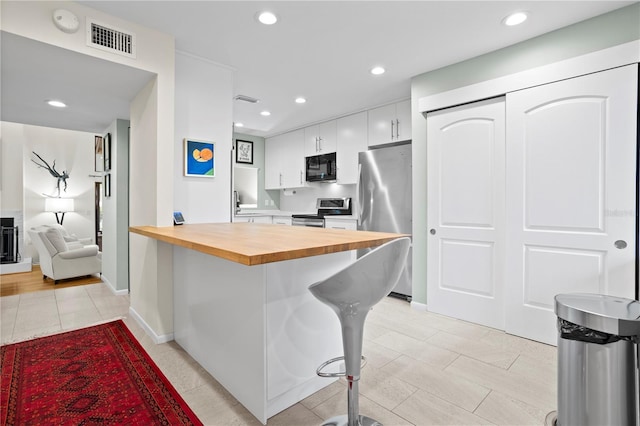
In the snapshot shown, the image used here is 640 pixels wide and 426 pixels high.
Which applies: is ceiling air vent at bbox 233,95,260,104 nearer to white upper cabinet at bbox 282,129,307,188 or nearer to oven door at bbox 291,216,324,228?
white upper cabinet at bbox 282,129,307,188

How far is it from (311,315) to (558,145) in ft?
7.52

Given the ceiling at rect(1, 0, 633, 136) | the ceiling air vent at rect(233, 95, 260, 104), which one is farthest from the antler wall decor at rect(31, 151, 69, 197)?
the ceiling air vent at rect(233, 95, 260, 104)

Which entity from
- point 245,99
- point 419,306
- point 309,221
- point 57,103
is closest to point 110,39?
point 57,103

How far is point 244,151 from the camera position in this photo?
19.2 feet

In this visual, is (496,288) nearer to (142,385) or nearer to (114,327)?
(142,385)

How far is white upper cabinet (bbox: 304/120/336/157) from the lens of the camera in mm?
4883

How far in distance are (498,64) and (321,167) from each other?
2.81m

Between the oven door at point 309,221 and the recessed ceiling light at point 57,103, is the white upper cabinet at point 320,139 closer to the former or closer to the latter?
the oven door at point 309,221

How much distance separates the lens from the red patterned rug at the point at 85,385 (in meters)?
1.61

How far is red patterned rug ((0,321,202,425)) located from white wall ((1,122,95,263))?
16.5 feet

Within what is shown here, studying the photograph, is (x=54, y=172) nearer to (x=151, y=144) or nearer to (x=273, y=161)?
(x=273, y=161)

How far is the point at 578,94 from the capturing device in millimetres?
2320

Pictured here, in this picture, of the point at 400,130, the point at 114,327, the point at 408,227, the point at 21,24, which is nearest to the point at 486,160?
the point at 408,227

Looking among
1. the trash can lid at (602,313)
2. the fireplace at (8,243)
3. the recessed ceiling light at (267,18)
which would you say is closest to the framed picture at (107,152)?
the recessed ceiling light at (267,18)
